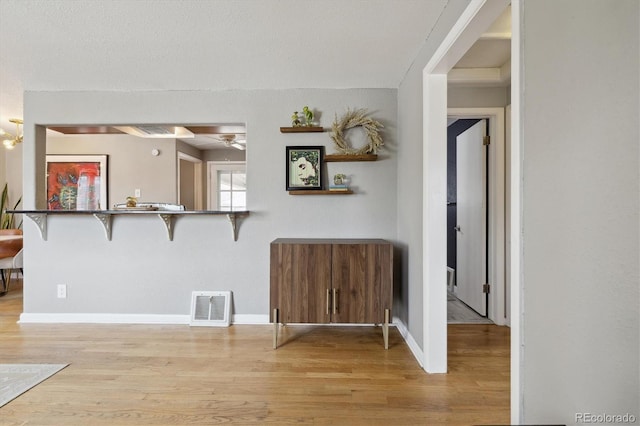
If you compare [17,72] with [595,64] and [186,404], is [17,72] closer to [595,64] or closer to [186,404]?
[186,404]

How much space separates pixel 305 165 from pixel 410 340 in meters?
1.77

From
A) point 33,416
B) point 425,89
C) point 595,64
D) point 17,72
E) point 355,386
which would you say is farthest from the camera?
point 17,72

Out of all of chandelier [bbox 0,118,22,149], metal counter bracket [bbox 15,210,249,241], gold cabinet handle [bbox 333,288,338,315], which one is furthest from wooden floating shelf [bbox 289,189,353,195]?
chandelier [bbox 0,118,22,149]

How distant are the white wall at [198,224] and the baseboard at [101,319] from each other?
6cm

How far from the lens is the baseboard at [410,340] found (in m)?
2.42

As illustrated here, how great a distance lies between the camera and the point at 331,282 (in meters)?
2.69

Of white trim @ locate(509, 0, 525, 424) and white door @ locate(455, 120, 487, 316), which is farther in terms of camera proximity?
white door @ locate(455, 120, 487, 316)

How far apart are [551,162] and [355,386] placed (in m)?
1.68

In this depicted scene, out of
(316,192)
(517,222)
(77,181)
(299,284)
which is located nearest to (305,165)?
(316,192)

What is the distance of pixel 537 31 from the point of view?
3.67 ft

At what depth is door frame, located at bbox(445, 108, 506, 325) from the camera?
10.8 feet

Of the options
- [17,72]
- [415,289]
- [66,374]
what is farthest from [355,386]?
[17,72]

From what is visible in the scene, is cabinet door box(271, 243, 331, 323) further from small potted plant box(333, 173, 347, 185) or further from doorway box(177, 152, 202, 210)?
doorway box(177, 152, 202, 210)

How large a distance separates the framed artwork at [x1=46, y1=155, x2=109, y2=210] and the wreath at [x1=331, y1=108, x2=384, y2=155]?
418 cm
